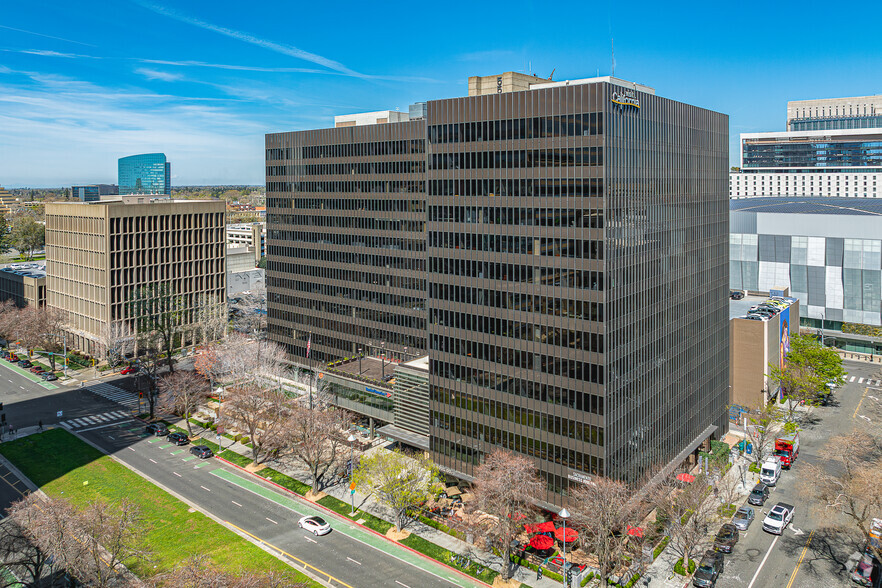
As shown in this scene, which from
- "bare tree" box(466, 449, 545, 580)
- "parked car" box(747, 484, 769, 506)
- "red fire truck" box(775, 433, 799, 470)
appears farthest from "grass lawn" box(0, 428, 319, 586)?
"red fire truck" box(775, 433, 799, 470)

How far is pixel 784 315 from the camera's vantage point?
11575 centimetres

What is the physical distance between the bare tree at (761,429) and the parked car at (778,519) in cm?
1601

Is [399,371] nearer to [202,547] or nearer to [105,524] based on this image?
[202,547]

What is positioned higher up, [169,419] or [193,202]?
[193,202]

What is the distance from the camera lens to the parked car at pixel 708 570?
5839 centimetres

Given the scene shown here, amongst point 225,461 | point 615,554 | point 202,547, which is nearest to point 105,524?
point 202,547

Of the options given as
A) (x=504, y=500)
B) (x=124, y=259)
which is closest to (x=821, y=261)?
(x=504, y=500)

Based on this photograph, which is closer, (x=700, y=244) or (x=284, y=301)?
(x=700, y=244)

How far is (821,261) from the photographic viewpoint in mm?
152625

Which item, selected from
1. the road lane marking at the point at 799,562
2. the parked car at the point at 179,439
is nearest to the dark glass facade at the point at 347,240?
the parked car at the point at 179,439

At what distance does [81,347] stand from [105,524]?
10969cm

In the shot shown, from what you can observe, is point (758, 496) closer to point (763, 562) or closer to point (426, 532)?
point (763, 562)

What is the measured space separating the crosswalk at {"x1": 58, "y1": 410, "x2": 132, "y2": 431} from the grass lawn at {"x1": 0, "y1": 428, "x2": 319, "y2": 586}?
9.32 feet

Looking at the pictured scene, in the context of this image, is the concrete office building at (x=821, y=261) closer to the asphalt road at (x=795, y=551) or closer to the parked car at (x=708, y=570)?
the asphalt road at (x=795, y=551)
